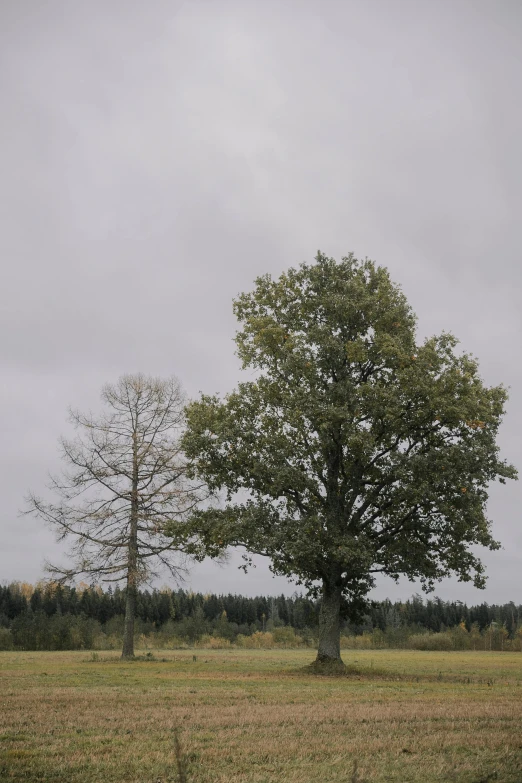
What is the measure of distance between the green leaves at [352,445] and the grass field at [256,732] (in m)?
5.78

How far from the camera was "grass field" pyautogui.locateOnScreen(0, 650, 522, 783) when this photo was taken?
24.1 feet

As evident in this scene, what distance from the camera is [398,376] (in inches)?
901

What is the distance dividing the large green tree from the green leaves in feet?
0.18

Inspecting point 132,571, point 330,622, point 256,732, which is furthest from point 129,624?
point 256,732

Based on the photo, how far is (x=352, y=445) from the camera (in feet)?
75.8

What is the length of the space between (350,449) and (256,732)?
14774 millimetres

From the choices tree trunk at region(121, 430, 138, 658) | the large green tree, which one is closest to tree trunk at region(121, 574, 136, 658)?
tree trunk at region(121, 430, 138, 658)

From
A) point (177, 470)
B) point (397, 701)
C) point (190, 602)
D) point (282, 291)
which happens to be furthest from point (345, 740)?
point (190, 602)

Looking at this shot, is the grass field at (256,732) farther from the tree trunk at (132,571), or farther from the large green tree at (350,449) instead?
the tree trunk at (132,571)

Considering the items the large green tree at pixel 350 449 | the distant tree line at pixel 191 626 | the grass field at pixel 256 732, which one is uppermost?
the large green tree at pixel 350 449

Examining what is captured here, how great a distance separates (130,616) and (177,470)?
7188mm

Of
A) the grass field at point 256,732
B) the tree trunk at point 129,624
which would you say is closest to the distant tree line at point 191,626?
the tree trunk at point 129,624

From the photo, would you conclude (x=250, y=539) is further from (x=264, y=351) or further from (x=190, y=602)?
(x=190, y=602)

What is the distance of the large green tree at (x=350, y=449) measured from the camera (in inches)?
893
